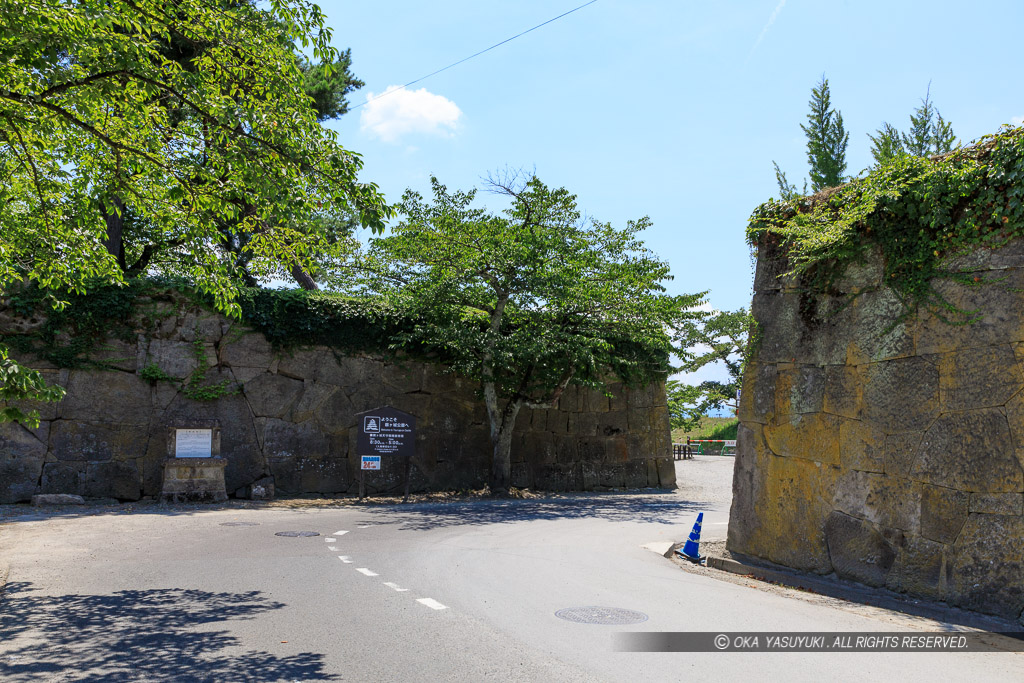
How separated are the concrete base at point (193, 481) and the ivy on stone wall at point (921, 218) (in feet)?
38.6

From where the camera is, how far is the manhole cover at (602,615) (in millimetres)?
5863

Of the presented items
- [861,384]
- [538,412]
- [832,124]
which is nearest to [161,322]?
[538,412]

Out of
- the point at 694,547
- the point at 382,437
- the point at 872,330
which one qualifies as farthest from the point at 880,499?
the point at 382,437

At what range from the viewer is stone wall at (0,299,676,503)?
14328 mm

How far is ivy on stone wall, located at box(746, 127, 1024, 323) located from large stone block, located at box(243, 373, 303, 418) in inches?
477

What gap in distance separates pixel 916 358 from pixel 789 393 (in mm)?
1575

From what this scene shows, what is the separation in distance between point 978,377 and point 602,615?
153 inches

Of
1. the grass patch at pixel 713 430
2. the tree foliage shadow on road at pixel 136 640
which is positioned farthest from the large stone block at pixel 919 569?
the grass patch at pixel 713 430

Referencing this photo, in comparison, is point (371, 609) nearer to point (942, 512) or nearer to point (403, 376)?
point (942, 512)

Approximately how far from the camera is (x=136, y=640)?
5105 millimetres

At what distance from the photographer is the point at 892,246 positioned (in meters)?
7.09

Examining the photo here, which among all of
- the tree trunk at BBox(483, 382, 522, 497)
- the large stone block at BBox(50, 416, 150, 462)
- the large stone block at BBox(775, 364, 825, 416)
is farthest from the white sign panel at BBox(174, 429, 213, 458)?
the large stone block at BBox(775, 364, 825, 416)

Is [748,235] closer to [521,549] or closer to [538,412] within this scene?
[521,549]

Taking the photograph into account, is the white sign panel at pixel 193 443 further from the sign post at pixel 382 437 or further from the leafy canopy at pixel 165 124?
the leafy canopy at pixel 165 124
